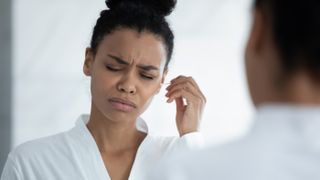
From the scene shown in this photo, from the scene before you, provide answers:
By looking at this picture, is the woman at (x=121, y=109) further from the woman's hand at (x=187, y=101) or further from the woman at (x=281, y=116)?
the woman at (x=281, y=116)

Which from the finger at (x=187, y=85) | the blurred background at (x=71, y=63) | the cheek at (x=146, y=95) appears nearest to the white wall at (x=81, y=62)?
the blurred background at (x=71, y=63)

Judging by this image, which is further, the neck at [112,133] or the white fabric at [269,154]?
the neck at [112,133]

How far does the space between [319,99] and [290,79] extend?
3 centimetres

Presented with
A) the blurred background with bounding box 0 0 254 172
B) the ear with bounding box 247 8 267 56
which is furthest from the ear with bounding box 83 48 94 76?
the ear with bounding box 247 8 267 56

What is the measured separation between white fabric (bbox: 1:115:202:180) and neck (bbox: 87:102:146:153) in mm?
21

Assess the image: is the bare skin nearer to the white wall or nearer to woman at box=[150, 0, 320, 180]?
the white wall

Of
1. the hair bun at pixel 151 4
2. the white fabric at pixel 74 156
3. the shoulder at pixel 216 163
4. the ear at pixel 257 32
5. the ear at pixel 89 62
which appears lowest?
the white fabric at pixel 74 156

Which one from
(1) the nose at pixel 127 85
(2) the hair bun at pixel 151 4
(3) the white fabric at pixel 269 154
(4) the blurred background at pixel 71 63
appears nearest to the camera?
(3) the white fabric at pixel 269 154

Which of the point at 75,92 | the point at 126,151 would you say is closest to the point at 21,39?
the point at 75,92

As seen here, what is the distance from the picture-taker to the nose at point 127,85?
4.00 feet

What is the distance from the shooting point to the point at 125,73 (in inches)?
48.6

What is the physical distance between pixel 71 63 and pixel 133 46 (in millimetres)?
555

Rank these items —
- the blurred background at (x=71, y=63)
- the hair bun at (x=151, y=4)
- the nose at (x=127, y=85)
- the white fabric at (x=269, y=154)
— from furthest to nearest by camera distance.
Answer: the blurred background at (x=71, y=63), the hair bun at (x=151, y=4), the nose at (x=127, y=85), the white fabric at (x=269, y=154)

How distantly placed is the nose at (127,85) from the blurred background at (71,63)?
0.54m
